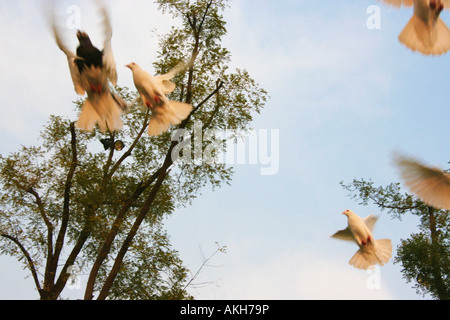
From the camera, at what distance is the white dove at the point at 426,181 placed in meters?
6.58

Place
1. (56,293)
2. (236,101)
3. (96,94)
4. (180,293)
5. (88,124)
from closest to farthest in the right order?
1. (96,94)
2. (88,124)
3. (180,293)
4. (56,293)
5. (236,101)

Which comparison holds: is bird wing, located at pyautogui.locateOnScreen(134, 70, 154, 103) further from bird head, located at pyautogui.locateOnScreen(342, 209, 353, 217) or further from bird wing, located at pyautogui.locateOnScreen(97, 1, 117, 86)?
bird head, located at pyautogui.locateOnScreen(342, 209, 353, 217)

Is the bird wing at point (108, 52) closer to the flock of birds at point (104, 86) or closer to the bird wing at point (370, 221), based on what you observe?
the flock of birds at point (104, 86)

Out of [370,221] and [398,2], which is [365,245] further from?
[398,2]

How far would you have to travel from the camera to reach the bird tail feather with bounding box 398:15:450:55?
686 centimetres

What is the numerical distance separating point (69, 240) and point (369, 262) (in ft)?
33.6

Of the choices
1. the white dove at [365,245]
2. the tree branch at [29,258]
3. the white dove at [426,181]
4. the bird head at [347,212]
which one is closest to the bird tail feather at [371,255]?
the white dove at [365,245]

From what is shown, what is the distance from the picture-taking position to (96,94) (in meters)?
6.04

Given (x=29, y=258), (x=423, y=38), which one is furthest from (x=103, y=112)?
(x=29, y=258)

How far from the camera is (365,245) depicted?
7934mm

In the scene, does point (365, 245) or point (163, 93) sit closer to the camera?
point (163, 93)

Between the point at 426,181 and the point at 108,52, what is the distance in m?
4.82
